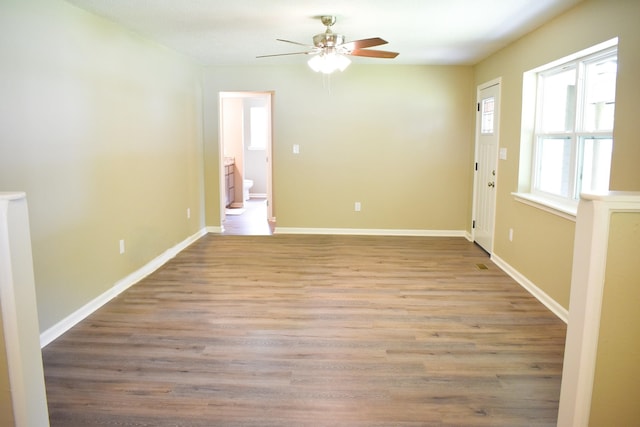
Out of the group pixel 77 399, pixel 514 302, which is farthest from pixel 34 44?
pixel 514 302

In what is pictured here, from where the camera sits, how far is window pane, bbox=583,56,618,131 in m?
3.31

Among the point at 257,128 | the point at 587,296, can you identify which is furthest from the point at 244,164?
the point at 587,296

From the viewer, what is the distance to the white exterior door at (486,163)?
17.6 ft

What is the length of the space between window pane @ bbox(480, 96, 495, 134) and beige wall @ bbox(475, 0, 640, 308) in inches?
11.2

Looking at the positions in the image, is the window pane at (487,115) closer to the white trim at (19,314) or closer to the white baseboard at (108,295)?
the white baseboard at (108,295)

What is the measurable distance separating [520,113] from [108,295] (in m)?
4.06

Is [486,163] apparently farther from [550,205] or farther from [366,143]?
[550,205]

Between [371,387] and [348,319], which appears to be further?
[348,319]

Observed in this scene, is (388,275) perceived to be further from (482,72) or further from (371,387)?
(482,72)

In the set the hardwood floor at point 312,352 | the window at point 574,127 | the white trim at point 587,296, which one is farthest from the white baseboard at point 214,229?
the white trim at point 587,296

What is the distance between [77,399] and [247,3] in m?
2.80

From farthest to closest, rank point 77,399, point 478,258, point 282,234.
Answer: point 282,234 < point 478,258 < point 77,399

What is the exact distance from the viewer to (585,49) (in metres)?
3.37

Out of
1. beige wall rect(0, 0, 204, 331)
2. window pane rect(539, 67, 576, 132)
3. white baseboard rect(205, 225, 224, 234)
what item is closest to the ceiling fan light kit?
beige wall rect(0, 0, 204, 331)
